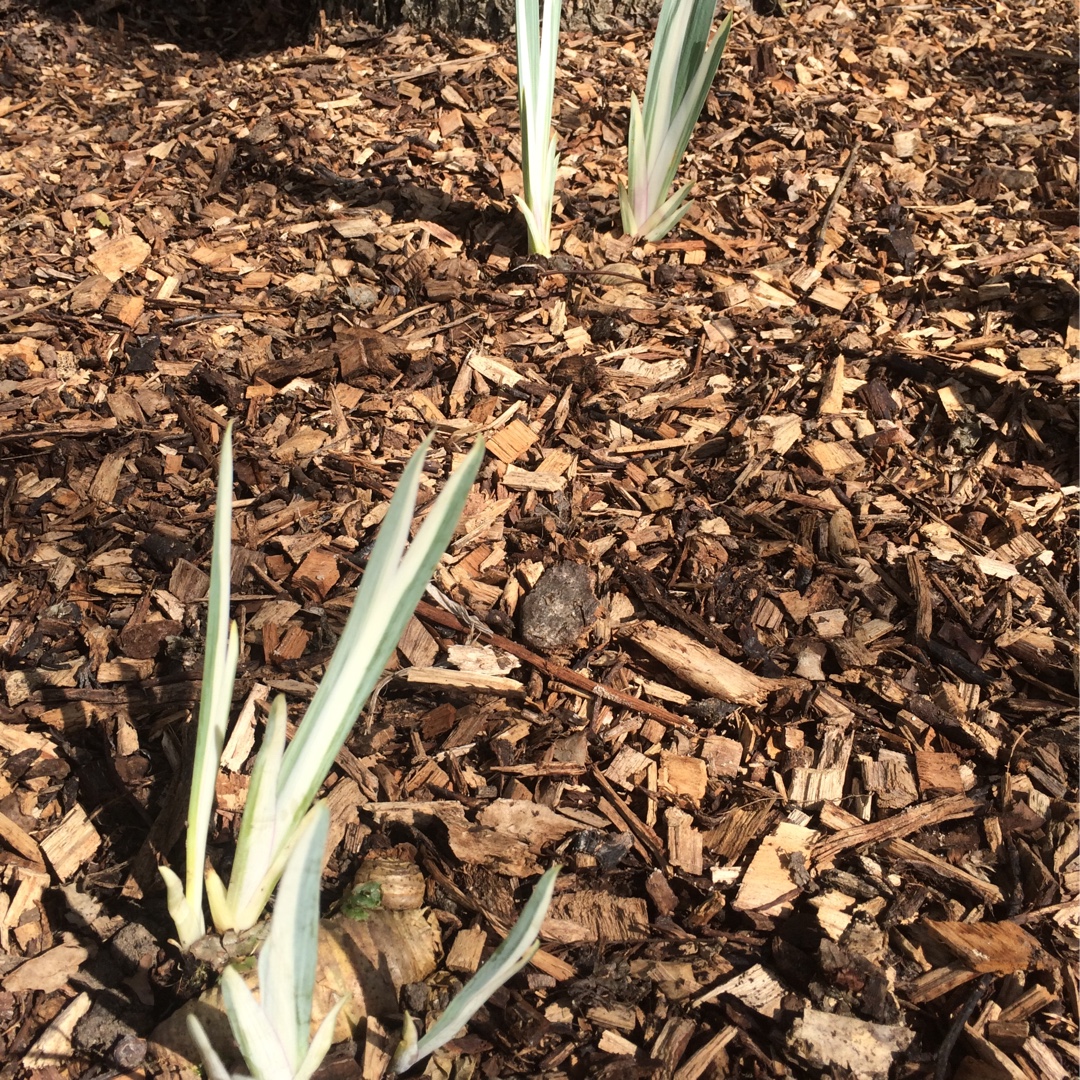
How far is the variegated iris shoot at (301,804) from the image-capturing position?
98cm

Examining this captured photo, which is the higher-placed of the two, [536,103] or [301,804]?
[536,103]

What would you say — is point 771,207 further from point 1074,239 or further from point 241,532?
point 241,532

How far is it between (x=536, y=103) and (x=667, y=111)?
0.38 meters

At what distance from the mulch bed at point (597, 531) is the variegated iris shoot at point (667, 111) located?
0.13 m

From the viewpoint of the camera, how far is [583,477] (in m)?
2.08

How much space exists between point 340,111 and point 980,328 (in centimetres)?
206

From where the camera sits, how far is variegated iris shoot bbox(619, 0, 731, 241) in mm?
2328

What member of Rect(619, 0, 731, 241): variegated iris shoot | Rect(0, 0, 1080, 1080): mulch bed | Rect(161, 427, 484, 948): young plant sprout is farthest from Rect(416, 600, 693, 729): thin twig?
Rect(619, 0, 731, 241): variegated iris shoot

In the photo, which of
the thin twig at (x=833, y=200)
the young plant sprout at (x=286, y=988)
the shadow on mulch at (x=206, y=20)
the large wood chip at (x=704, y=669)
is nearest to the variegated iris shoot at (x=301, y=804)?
the young plant sprout at (x=286, y=988)

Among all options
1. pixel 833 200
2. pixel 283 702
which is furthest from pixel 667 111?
pixel 283 702

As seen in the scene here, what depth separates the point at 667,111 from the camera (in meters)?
2.45

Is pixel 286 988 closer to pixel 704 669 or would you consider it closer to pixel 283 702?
Answer: pixel 283 702

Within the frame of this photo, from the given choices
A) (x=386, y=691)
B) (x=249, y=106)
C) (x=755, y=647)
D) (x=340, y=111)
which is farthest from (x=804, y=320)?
(x=249, y=106)

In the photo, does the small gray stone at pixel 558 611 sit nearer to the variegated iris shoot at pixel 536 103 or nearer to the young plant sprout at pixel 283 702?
the young plant sprout at pixel 283 702
